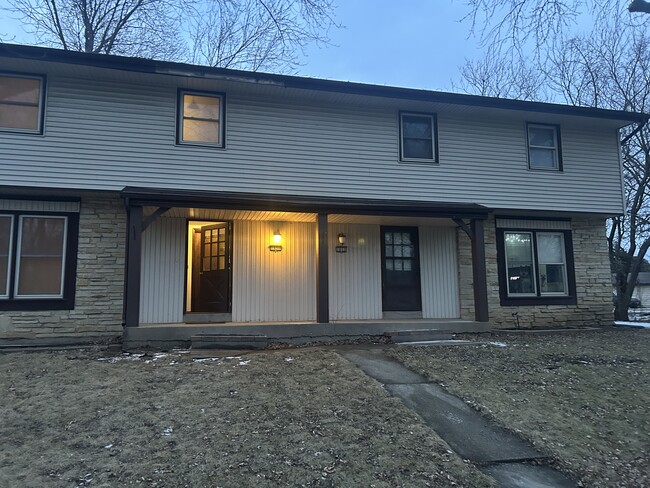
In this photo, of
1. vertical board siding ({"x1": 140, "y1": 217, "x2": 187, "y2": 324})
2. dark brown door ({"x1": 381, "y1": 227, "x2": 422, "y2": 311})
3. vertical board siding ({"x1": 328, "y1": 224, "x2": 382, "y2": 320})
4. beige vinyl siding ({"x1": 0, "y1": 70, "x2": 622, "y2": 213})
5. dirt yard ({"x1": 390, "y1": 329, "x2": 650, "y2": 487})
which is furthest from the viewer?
dark brown door ({"x1": 381, "y1": 227, "x2": 422, "y2": 311})

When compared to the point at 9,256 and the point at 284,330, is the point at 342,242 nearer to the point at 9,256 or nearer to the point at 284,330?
the point at 284,330

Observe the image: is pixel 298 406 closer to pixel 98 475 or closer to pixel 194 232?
pixel 98 475

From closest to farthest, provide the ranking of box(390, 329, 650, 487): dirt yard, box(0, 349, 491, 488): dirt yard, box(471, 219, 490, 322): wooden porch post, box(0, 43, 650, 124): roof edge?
box(0, 349, 491, 488): dirt yard
box(390, 329, 650, 487): dirt yard
box(0, 43, 650, 124): roof edge
box(471, 219, 490, 322): wooden porch post

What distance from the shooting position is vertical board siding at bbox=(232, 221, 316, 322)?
31.3 feet

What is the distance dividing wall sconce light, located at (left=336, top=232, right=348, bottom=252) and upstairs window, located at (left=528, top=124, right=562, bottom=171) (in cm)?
480

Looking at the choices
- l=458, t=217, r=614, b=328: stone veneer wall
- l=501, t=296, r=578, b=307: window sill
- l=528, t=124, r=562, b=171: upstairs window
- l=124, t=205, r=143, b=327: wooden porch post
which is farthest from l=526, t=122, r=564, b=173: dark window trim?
l=124, t=205, r=143, b=327: wooden porch post

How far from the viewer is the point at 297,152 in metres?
9.32

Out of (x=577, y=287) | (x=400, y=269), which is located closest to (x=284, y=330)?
(x=400, y=269)

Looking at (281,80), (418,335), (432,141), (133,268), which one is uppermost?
(281,80)

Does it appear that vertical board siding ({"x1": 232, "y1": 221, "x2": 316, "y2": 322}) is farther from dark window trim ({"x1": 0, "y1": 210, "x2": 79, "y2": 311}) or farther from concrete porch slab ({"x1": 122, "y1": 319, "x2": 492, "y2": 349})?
dark window trim ({"x1": 0, "y1": 210, "x2": 79, "y2": 311})

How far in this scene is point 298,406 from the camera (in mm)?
4629

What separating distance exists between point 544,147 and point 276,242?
681cm

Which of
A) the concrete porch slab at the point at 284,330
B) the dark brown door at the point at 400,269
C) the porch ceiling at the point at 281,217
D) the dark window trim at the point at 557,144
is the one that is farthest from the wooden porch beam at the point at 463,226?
the dark window trim at the point at 557,144

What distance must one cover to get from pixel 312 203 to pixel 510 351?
433 centimetres
